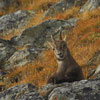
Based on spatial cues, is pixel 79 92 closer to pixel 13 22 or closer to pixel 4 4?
pixel 13 22

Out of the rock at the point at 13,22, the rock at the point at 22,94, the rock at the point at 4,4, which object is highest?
the rock at the point at 4,4

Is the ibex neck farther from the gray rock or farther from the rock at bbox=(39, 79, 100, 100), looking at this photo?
the gray rock

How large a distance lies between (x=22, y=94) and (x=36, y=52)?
7.17 m

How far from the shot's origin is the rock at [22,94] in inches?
259

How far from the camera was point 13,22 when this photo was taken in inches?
798

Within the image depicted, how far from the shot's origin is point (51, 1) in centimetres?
2297

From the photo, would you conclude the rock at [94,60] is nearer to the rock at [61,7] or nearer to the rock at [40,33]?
the rock at [40,33]

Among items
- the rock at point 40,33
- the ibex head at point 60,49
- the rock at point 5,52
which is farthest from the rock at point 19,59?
the ibex head at point 60,49

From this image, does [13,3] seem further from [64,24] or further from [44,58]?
[44,58]

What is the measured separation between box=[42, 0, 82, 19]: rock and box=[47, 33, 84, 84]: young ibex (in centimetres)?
1152

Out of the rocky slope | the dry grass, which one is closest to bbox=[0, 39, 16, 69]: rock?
the rocky slope

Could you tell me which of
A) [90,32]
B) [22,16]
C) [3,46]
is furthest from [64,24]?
[22,16]

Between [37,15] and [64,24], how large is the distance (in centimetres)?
477

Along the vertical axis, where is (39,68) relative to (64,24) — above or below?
below
